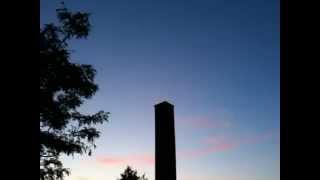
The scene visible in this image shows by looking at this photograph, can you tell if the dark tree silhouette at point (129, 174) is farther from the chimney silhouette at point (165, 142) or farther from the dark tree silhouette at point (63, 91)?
the chimney silhouette at point (165, 142)

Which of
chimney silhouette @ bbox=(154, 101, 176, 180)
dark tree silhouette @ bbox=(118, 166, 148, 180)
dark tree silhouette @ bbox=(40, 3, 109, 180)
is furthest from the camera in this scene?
dark tree silhouette @ bbox=(118, 166, 148, 180)

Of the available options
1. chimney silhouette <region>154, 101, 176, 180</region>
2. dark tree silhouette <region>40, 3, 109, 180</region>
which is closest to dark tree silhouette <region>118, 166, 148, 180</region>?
dark tree silhouette <region>40, 3, 109, 180</region>

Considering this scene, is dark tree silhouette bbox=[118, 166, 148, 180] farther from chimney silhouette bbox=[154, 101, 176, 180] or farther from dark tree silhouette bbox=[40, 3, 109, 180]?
chimney silhouette bbox=[154, 101, 176, 180]

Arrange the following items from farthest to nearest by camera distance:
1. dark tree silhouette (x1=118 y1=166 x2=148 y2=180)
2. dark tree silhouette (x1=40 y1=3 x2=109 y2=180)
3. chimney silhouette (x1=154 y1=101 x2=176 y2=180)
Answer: dark tree silhouette (x1=118 y1=166 x2=148 y2=180), dark tree silhouette (x1=40 y1=3 x2=109 y2=180), chimney silhouette (x1=154 y1=101 x2=176 y2=180)

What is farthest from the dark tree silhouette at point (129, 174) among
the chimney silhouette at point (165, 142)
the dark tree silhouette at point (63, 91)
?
the chimney silhouette at point (165, 142)

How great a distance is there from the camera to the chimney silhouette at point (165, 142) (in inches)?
405

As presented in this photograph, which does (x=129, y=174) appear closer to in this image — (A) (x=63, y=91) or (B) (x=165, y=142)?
(A) (x=63, y=91)

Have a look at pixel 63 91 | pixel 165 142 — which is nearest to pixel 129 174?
pixel 63 91

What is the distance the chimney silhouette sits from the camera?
10.3 metres
